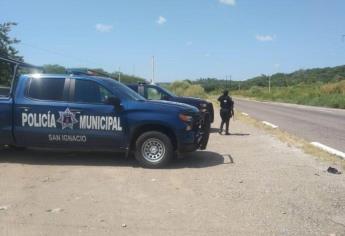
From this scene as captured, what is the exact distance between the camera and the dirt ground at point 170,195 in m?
6.07

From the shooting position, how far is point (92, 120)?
396 inches

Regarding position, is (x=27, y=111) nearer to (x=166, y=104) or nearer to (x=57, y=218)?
(x=166, y=104)

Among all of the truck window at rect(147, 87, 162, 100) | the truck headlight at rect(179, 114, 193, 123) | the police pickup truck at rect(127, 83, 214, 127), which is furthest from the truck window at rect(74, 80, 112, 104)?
the truck window at rect(147, 87, 162, 100)

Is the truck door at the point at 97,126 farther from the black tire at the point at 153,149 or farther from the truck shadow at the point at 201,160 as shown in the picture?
the truck shadow at the point at 201,160

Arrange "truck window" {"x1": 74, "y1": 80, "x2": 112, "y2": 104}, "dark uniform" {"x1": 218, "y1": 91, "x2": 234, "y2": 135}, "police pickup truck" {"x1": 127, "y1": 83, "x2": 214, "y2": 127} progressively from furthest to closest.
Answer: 1. "police pickup truck" {"x1": 127, "y1": 83, "x2": 214, "y2": 127}
2. "dark uniform" {"x1": 218, "y1": 91, "x2": 234, "y2": 135}
3. "truck window" {"x1": 74, "y1": 80, "x2": 112, "y2": 104}

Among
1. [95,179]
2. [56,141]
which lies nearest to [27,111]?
[56,141]

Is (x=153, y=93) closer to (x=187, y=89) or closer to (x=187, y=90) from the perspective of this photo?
(x=187, y=90)

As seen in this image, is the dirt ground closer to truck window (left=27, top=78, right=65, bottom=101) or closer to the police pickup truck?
truck window (left=27, top=78, right=65, bottom=101)

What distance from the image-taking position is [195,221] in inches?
247

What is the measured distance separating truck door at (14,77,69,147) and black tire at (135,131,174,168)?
147 centimetres

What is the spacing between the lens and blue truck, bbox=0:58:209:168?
1005 cm

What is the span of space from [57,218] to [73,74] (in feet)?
15.6

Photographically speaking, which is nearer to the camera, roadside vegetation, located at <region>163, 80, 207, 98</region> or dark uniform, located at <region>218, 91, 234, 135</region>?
dark uniform, located at <region>218, 91, 234, 135</region>

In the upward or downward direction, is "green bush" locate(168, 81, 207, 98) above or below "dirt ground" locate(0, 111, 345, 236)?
above
